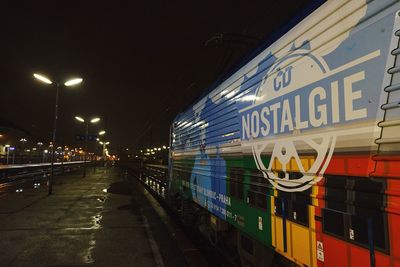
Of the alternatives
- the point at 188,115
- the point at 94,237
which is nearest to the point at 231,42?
the point at 188,115

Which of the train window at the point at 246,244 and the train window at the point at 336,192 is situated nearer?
the train window at the point at 336,192

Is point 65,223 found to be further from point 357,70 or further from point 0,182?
point 0,182

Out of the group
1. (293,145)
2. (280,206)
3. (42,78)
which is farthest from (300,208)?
(42,78)

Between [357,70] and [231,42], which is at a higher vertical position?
[231,42]

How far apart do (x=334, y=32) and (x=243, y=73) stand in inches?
83.7

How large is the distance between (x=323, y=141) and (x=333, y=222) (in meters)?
0.59

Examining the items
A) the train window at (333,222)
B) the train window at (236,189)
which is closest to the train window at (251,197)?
the train window at (236,189)

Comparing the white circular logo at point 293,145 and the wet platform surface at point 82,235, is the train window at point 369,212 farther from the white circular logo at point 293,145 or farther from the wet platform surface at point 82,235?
the wet platform surface at point 82,235

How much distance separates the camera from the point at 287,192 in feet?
10.9

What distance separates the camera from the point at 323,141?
2.74m

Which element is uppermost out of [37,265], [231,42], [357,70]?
[231,42]

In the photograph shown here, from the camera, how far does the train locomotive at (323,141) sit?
2.17m

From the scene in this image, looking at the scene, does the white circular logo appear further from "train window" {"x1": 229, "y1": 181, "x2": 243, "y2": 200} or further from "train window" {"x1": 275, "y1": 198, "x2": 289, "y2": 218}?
"train window" {"x1": 229, "y1": 181, "x2": 243, "y2": 200}

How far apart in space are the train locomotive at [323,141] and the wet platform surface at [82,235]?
2.61m
